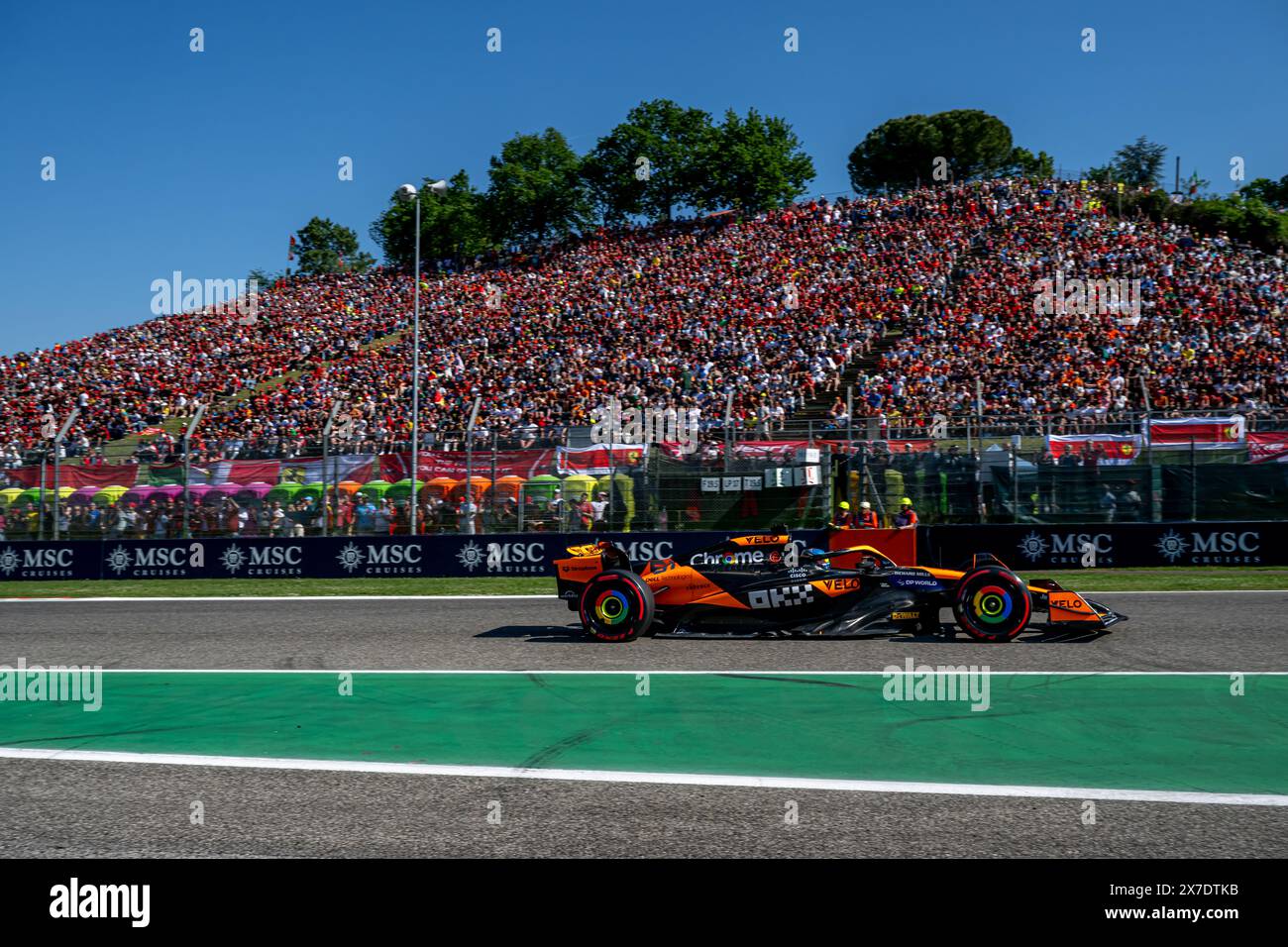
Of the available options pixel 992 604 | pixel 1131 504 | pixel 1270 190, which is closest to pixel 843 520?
pixel 1131 504

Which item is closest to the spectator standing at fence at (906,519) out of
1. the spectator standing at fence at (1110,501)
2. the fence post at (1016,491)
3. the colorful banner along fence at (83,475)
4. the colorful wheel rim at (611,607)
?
the fence post at (1016,491)

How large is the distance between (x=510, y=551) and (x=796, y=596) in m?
10.1

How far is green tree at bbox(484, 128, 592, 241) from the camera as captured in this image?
66500 mm

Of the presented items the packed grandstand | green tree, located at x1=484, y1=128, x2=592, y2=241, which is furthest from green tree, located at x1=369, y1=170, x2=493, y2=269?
the packed grandstand

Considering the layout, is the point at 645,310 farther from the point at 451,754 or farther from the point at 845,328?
the point at 451,754

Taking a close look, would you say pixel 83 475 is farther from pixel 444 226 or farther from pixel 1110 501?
pixel 444 226

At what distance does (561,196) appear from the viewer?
2618 inches

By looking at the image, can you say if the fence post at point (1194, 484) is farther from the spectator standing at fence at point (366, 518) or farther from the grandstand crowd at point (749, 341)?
the spectator standing at fence at point (366, 518)

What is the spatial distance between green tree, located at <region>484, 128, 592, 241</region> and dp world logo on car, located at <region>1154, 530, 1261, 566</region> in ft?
169

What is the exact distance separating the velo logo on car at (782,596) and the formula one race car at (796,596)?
1 cm

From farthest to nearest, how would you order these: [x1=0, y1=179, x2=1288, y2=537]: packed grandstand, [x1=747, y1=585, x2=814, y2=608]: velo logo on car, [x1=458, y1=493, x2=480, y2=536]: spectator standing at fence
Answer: [x1=0, y1=179, x2=1288, y2=537]: packed grandstand → [x1=458, y1=493, x2=480, y2=536]: spectator standing at fence → [x1=747, y1=585, x2=814, y2=608]: velo logo on car

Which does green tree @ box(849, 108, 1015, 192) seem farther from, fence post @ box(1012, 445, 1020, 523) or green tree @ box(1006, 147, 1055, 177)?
fence post @ box(1012, 445, 1020, 523)
